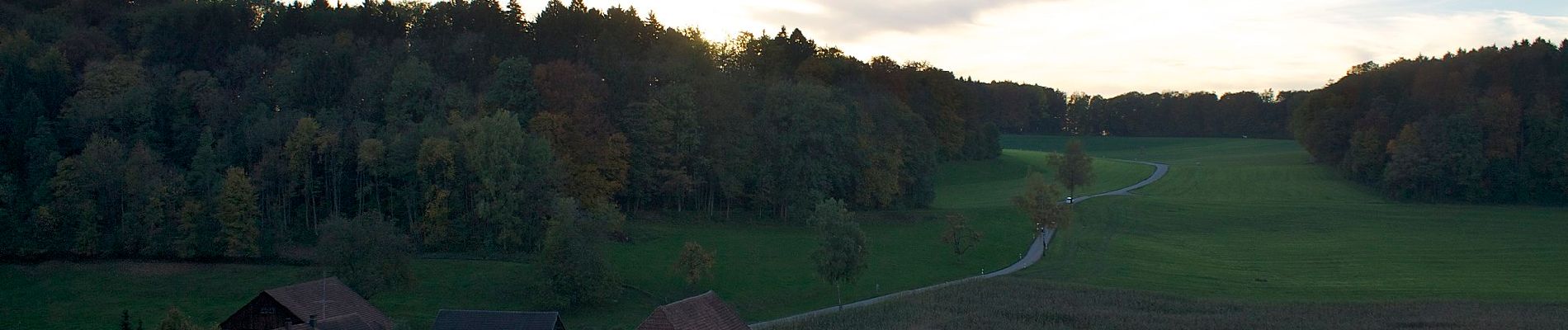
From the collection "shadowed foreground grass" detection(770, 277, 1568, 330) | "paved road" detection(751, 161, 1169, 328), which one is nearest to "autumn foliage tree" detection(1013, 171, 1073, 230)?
"paved road" detection(751, 161, 1169, 328)

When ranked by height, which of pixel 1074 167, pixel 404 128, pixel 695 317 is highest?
pixel 404 128

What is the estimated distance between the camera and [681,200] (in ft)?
204

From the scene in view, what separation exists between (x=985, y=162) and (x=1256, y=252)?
4697 centimetres

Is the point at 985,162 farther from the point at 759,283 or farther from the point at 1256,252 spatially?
the point at 759,283

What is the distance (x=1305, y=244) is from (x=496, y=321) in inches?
1783

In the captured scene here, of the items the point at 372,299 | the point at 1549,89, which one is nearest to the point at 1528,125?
the point at 1549,89

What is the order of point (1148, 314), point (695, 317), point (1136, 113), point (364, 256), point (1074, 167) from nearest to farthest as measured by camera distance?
1. point (695, 317)
2. point (1148, 314)
3. point (364, 256)
4. point (1074, 167)
5. point (1136, 113)

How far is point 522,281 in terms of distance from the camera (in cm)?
4247

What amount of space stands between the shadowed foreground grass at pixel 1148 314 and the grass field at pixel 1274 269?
10 cm

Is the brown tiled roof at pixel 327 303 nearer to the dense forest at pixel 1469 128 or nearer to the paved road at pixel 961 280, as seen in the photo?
the paved road at pixel 961 280

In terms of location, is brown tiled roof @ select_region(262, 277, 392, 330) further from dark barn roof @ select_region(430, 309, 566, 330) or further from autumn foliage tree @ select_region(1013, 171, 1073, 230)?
autumn foliage tree @ select_region(1013, 171, 1073, 230)

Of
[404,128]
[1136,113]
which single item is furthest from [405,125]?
[1136,113]

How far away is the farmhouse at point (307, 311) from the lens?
1225 inches

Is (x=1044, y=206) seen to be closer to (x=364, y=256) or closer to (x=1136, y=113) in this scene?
(x=364, y=256)
